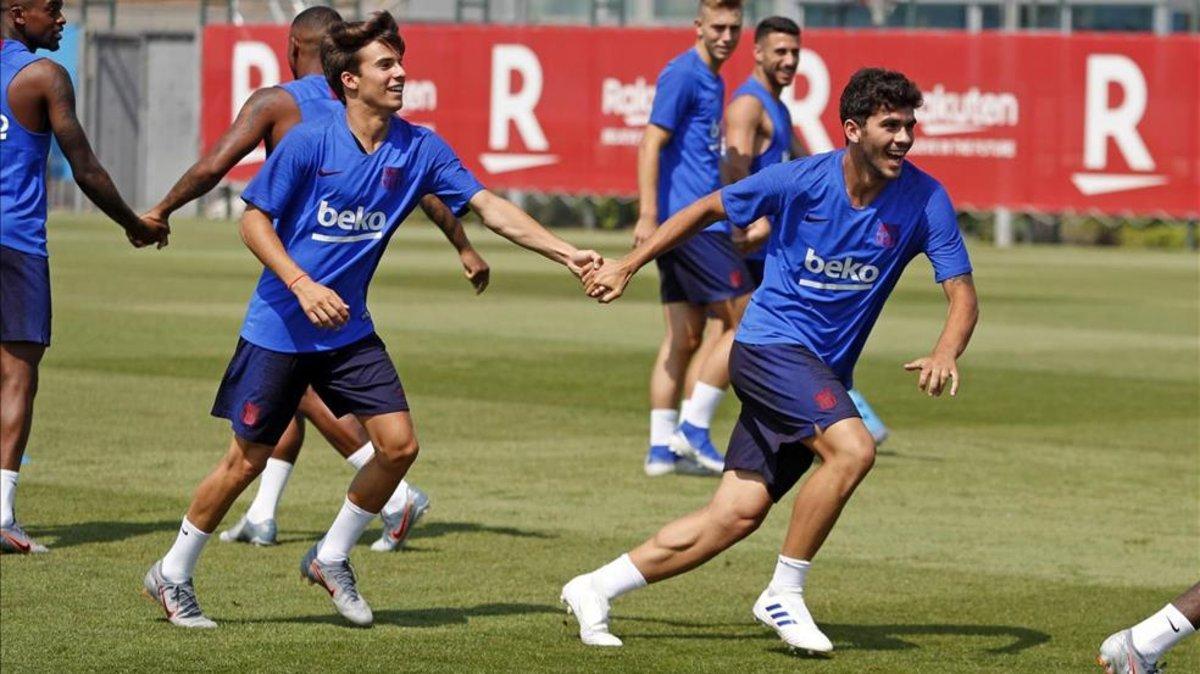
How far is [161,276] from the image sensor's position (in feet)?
95.0

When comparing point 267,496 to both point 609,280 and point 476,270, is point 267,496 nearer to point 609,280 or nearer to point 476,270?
point 476,270

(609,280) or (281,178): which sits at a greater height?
(281,178)

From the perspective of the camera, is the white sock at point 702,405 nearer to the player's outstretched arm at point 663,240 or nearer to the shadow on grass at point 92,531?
the shadow on grass at point 92,531

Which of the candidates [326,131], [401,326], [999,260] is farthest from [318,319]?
[999,260]

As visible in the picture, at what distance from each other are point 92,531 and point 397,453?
8.63 feet

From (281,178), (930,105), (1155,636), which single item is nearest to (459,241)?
(281,178)

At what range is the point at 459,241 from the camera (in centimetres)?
981

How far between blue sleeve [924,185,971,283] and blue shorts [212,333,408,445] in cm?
194

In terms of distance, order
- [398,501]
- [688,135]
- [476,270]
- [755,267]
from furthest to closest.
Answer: [755,267], [688,135], [398,501], [476,270]

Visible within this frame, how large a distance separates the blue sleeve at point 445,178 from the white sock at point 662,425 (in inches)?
189

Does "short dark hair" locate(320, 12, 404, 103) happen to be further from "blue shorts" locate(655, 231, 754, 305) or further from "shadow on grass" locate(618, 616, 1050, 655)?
"blue shorts" locate(655, 231, 754, 305)

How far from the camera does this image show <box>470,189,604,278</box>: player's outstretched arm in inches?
347

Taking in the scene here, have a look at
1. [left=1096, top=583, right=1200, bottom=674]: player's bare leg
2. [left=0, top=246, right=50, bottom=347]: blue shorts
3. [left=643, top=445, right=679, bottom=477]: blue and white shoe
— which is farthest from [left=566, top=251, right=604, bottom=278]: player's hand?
[left=643, top=445, right=679, bottom=477]: blue and white shoe

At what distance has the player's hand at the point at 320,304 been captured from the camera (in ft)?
27.2
